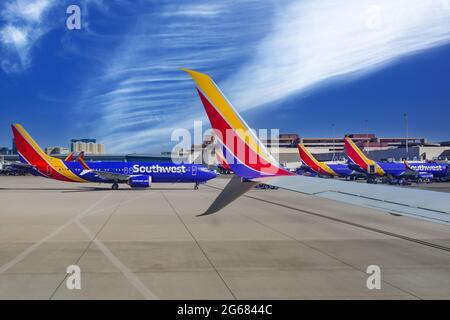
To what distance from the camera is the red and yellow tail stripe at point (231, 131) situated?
21.1 ft

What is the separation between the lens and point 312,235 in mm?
14914

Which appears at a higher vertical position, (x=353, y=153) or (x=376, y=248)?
(x=353, y=153)

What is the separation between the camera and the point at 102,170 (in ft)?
145

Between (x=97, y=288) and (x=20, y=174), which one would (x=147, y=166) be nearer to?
(x=97, y=288)

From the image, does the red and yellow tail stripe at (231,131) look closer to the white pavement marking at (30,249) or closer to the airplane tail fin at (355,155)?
the white pavement marking at (30,249)

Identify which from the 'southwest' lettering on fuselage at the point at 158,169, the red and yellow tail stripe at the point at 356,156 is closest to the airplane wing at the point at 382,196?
the 'southwest' lettering on fuselage at the point at 158,169

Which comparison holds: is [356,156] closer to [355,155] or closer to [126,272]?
[355,155]

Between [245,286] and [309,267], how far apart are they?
2.42 meters

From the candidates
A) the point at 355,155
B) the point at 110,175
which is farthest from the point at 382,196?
the point at 355,155

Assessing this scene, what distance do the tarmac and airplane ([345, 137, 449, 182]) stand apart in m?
34.7

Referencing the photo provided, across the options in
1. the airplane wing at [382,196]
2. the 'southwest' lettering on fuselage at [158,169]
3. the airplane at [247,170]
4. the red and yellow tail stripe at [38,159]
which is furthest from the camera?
the 'southwest' lettering on fuselage at [158,169]

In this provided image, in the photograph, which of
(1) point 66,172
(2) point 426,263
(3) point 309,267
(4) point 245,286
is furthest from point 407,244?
(1) point 66,172
